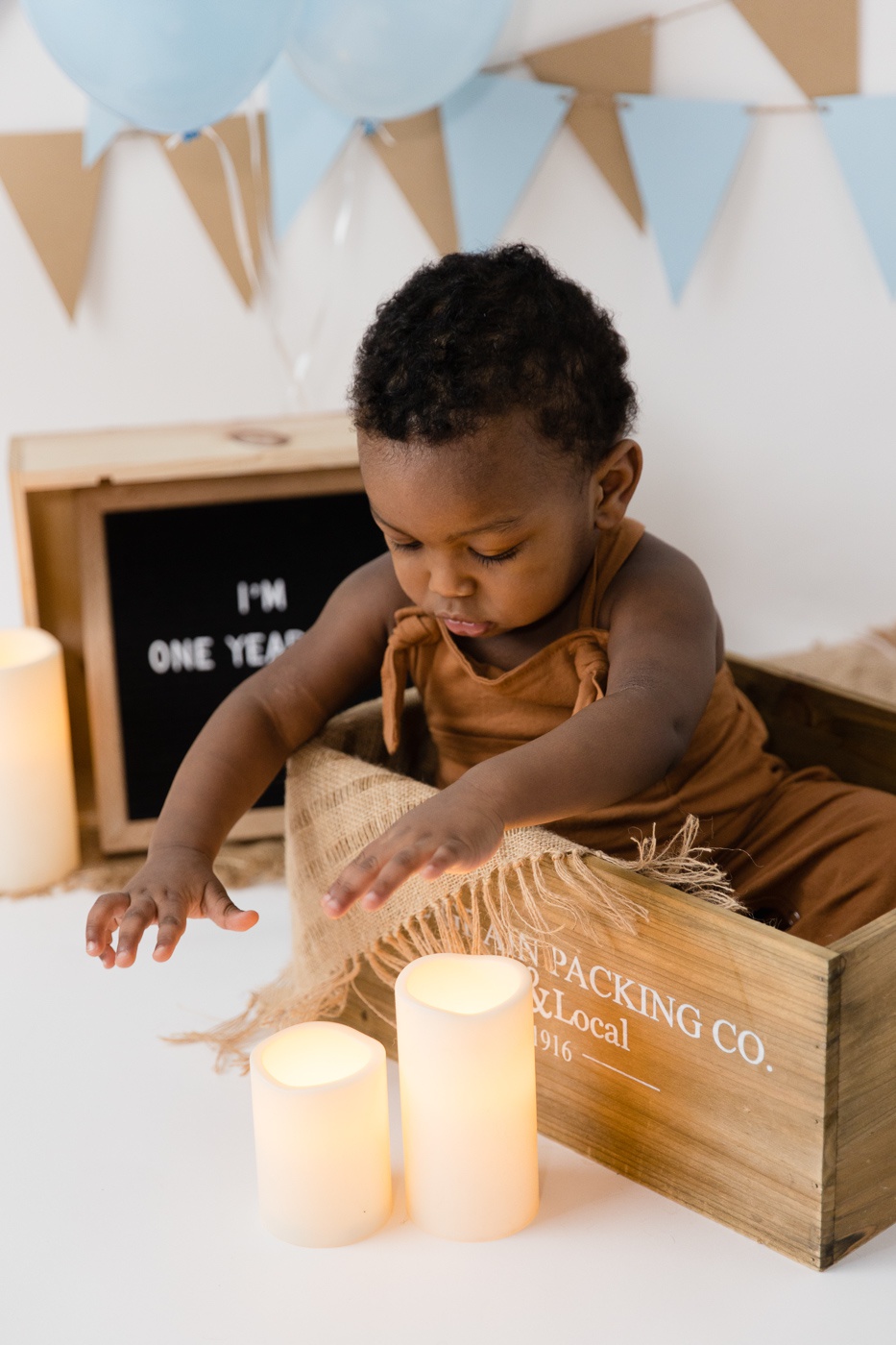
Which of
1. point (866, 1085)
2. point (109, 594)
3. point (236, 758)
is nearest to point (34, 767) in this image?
point (109, 594)

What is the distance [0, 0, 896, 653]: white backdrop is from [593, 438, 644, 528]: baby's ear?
2.57 feet

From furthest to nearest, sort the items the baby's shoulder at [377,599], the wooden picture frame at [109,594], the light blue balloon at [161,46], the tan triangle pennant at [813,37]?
the tan triangle pennant at [813,37], the wooden picture frame at [109,594], the light blue balloon at [161,46], the baby's shoulder at [377,599]

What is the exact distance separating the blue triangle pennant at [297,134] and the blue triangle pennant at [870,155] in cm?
52

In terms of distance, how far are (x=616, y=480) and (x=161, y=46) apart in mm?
590

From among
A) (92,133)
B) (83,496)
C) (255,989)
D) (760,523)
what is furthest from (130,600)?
(760,523)

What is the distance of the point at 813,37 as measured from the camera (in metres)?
1.53

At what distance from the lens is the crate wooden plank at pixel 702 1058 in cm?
76

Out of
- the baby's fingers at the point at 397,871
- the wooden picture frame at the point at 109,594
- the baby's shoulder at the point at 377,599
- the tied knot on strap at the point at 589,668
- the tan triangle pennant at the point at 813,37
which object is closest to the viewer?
the baby's fingers at the point at 397,871

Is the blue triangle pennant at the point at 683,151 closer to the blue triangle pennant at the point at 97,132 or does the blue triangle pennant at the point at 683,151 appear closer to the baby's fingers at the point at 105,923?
the blue triangle pennant at the point at 97,132

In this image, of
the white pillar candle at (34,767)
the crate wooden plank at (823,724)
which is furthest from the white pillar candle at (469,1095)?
the white pillar candle at (34,767)

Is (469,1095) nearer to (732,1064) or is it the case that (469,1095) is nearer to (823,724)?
(732,1064)

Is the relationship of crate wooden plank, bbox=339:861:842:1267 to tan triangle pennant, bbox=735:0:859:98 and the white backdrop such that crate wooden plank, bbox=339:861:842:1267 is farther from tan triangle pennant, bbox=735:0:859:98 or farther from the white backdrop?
tan triangle pennant, bbox=735:0:859:98

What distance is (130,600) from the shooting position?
1.35 metres

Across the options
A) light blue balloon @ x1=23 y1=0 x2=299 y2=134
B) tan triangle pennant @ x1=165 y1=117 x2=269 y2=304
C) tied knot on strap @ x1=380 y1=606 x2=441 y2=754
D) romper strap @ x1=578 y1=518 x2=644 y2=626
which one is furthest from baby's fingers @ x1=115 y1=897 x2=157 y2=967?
tan triangle pennant @ x1=165 y1=117 x2=269 y2=304
